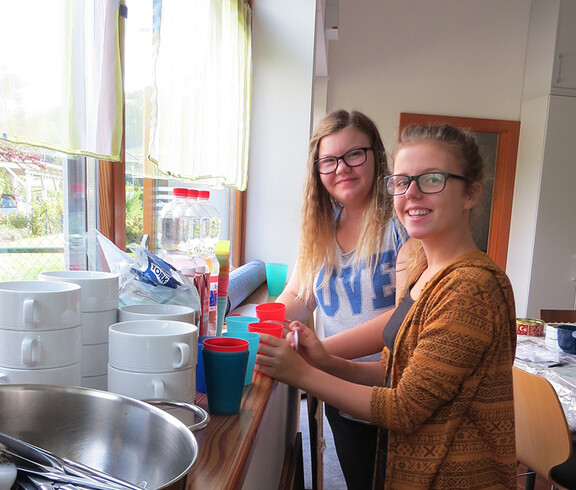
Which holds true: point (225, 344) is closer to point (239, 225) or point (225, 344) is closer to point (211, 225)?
point (211, 225)

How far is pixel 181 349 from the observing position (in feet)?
2.06

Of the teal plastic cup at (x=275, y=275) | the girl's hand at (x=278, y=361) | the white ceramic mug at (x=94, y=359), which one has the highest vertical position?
the white ceramic mug at (x=94, y=359)

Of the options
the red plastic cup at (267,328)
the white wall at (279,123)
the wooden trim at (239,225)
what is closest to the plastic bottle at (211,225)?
the wooden trim at (239,225)

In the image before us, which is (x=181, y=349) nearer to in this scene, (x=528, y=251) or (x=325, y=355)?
(x=325, y=355)

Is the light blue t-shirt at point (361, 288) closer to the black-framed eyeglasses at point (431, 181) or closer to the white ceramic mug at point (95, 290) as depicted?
the black-framed eyeglasses at point (431, 181)

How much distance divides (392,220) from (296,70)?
1760 millimetres

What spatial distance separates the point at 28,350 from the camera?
22.9 inches

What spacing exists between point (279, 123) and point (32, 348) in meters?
2.43

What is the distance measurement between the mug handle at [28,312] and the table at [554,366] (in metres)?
1.56

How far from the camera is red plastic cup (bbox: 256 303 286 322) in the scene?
1.17m

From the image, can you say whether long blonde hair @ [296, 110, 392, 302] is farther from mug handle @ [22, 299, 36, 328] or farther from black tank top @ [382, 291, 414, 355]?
mug handle @ [22, 299, 36, 328]

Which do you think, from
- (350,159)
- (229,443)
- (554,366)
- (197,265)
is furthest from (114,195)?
(554,366)

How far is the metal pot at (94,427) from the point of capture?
1.61 feet

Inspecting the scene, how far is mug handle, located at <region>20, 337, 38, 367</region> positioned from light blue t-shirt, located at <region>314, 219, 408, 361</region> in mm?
902
